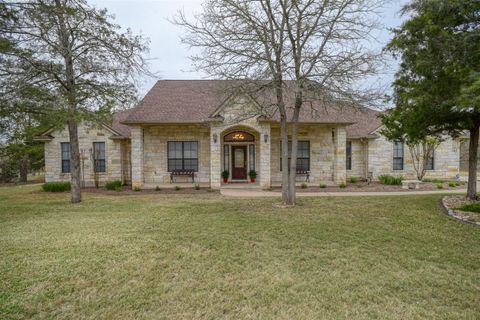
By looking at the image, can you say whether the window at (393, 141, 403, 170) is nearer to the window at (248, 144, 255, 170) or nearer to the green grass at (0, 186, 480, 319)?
the window at (248, 144, 255, 170)

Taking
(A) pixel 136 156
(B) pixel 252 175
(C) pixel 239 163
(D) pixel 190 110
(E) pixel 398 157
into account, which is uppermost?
(D) pixel 190 110

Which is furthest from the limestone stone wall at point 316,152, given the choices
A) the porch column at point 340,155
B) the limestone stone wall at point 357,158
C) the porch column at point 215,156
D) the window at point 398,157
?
the window at point 398,157

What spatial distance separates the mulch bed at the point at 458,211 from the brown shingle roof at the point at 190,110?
5.31 meters

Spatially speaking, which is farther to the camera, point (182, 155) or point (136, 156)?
point (182, 155)

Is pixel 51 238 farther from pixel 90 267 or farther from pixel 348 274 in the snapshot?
pixel 348 274

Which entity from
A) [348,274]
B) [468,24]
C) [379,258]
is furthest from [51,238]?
[468,24]

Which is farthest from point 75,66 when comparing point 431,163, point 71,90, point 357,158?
point 431,163

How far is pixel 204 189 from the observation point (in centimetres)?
1392

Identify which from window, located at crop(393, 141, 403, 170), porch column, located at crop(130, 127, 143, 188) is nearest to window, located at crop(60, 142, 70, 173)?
porch column, located at crop(130, 127, 143, 188)

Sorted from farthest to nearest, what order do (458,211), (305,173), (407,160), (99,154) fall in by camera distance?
1. (407,160)
2. (99,154)
3. (305,173)
4. (458,211)

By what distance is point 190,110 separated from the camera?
15312 millimetres

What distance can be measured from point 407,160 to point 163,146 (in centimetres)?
1514

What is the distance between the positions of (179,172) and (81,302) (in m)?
12.0

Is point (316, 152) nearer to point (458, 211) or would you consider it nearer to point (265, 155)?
point (265, 155)
